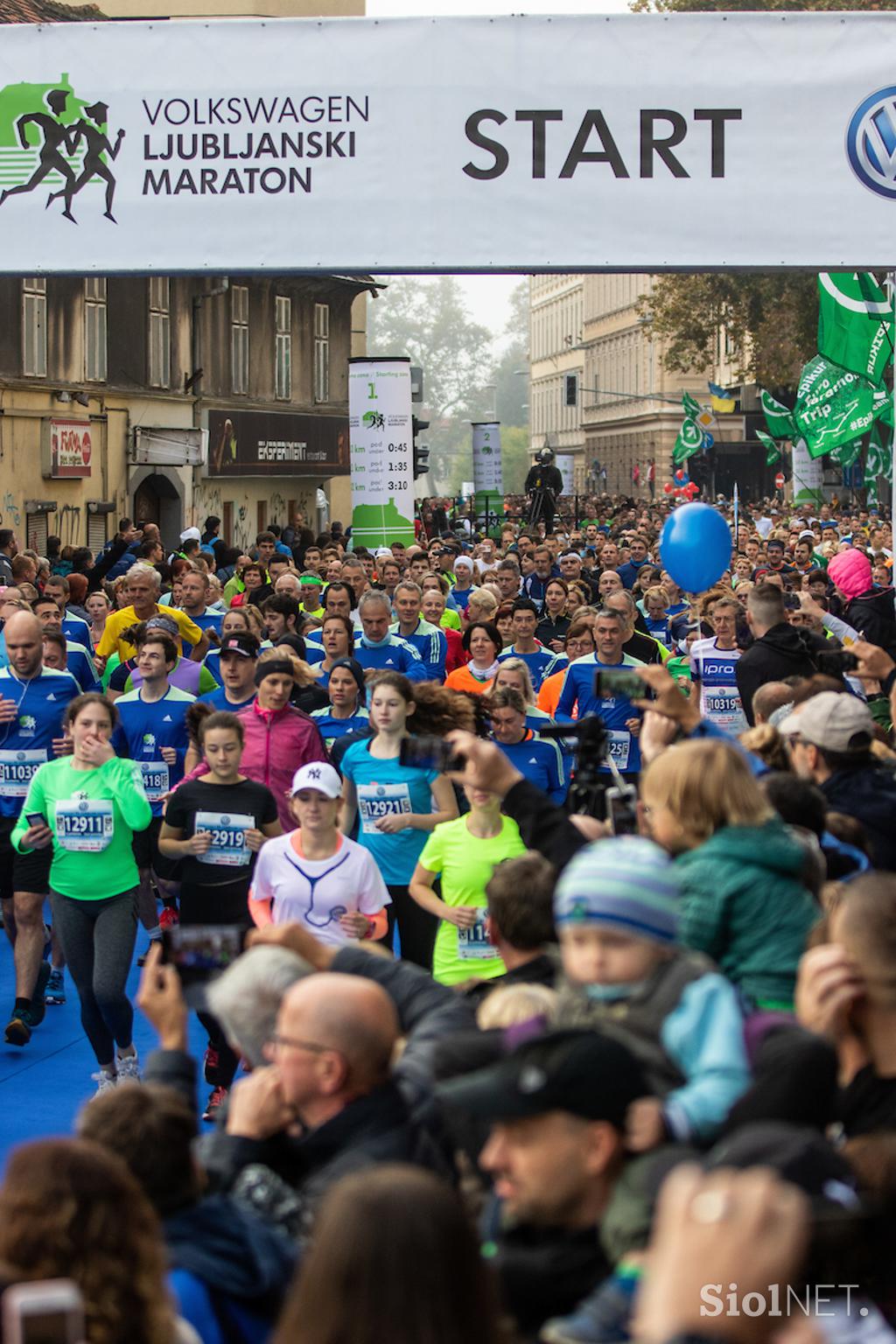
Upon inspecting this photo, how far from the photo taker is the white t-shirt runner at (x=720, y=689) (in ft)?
35.8

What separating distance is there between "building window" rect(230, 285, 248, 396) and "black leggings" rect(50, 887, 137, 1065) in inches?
1151

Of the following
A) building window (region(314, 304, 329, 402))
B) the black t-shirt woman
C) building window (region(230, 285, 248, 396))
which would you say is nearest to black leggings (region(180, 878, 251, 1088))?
the black t-shirt woman

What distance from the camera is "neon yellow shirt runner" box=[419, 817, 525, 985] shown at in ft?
22.8

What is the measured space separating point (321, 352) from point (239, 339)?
5.65m

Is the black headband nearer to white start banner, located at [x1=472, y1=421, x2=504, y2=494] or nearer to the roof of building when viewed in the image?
the roof of building

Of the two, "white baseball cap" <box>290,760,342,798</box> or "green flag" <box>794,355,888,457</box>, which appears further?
"green flag" <box>794,355,888,457</box>

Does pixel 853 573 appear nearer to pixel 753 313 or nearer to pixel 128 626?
pixel 128 626

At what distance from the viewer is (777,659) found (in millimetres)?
9688

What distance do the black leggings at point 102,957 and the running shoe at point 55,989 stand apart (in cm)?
177

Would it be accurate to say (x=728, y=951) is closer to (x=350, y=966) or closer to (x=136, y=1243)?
(x=350, y=966)

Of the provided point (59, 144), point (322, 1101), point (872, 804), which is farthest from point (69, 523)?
point (322, 1101)

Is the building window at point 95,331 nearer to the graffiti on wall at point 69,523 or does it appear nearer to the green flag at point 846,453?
the graffiti on wall at point 69,523

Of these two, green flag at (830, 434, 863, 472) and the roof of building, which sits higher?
the roof of building

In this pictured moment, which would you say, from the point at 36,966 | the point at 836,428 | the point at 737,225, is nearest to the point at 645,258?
the point at 737,225
